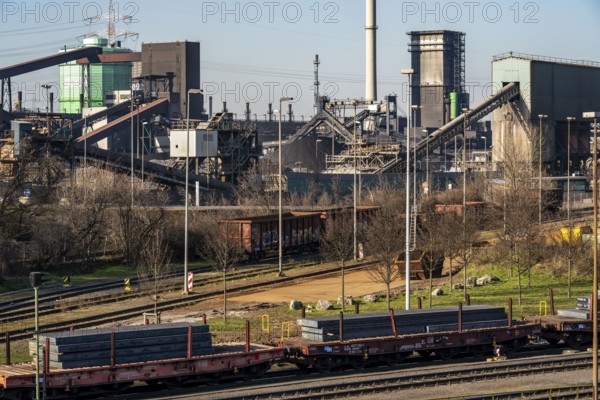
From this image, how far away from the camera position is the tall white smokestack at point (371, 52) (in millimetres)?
121625

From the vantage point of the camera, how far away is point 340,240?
46531mm

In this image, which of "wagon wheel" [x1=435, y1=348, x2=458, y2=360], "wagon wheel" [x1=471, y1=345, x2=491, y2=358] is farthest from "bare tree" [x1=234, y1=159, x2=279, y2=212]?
"wagon wheel" [x1=435, y1=348, x2=458, y2=360]

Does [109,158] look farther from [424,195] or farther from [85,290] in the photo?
[85,290]

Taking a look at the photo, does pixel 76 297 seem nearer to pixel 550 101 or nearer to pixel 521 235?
pixel 521 235

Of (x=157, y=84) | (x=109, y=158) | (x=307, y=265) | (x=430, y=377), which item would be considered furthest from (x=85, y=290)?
(x=157, y=84)

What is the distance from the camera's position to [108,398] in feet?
80.3

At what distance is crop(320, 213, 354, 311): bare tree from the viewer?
1767 inches

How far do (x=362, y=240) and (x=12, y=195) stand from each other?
782 inches

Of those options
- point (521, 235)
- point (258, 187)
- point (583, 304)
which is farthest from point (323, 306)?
point (258, 187)

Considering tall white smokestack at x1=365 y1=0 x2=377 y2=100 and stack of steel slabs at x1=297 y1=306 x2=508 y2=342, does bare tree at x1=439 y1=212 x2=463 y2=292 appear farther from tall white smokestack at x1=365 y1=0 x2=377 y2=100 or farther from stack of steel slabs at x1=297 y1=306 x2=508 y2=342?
tall white smokestack at x1=365 y1=0 x2=377 y2=100

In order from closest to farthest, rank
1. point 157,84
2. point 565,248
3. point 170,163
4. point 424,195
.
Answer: point 565,248 → point 424,195 → point 170,163 → point 157,84

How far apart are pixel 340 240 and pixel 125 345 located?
73.4 feet

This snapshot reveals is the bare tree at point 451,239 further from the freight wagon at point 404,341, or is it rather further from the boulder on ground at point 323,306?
the freight wagon at point 404,341

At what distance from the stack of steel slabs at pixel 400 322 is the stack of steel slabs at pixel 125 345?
10.1ft
